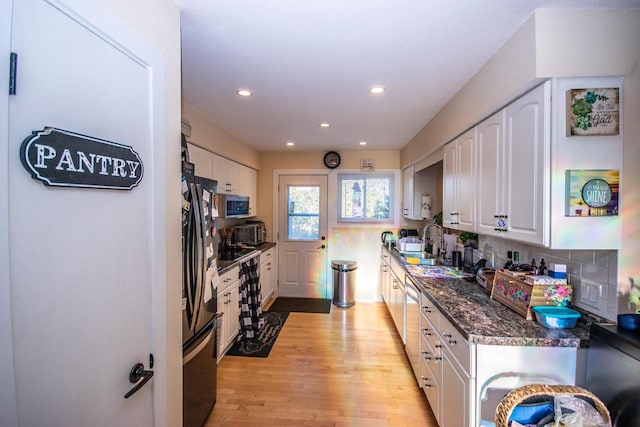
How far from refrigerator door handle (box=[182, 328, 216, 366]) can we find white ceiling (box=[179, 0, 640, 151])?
1.85 metres

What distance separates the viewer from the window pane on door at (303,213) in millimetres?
4691

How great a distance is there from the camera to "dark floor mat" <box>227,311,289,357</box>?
112 inches

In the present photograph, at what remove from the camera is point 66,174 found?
733 mm

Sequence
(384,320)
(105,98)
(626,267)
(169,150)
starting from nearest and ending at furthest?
(105,98) → (169,150) → (626,267) → (384,320)

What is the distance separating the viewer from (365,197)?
460cm

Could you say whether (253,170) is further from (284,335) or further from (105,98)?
(105,98)

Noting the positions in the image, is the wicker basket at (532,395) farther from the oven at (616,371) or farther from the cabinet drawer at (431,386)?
the cabinet drawer at (431,386)

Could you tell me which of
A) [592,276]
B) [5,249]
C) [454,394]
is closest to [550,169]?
[592,276]

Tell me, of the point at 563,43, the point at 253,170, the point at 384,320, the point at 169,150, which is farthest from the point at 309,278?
the point at 563,43

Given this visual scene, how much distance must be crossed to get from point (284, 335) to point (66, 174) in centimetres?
295

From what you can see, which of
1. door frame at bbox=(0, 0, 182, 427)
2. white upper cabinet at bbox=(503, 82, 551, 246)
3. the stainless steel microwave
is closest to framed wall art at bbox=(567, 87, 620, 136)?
white upper cabinet at bbox=(503, 82, 551, 246)

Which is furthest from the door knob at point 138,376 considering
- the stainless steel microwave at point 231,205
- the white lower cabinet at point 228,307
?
the stainless steel microwave at point 231,205

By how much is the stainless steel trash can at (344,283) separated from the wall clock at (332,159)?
1621 mm

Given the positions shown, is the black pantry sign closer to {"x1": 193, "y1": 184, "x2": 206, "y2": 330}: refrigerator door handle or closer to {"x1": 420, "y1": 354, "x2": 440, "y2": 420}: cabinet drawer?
{"x1": 193, "y1": 184, "x2": 206, "y2": 330}: refrigerator door handle
